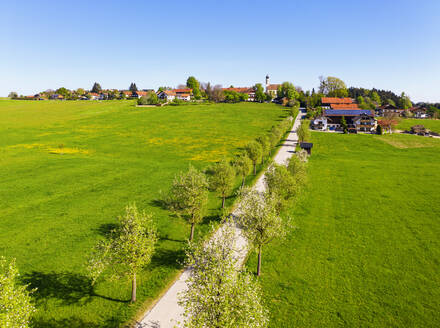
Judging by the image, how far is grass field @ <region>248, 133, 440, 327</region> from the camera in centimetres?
2125

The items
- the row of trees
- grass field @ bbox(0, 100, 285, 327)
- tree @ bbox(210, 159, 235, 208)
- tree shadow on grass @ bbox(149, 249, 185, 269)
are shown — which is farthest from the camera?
tree @ bbox(210, 159, 235, 208)

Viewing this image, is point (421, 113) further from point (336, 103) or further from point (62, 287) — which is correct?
point (62, 287)

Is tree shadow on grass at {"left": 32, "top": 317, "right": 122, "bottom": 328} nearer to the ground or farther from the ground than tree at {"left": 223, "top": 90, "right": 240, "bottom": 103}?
nearer to the ground

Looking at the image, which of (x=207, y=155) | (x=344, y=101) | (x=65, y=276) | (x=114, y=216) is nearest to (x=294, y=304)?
(x=65, y=276)

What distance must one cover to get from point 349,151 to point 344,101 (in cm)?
8900

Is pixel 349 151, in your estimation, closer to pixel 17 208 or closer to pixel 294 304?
pixel 294 304

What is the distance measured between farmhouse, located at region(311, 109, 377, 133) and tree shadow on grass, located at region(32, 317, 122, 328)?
115 meters

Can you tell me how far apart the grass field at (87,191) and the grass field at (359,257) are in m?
12.4

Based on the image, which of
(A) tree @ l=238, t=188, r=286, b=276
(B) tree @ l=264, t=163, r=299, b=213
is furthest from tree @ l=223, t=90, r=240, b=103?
(A) tree @ l=238, t=188, r=286, b=276

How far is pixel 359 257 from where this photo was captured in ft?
93.7

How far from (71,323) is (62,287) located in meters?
5.14

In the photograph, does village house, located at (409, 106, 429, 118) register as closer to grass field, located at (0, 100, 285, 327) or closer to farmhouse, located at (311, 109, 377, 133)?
farmhouse, located at (311, 109, 377, 133)

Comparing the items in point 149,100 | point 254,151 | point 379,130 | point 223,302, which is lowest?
point 223,302

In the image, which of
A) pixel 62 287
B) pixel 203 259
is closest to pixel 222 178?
pixel 203 259
